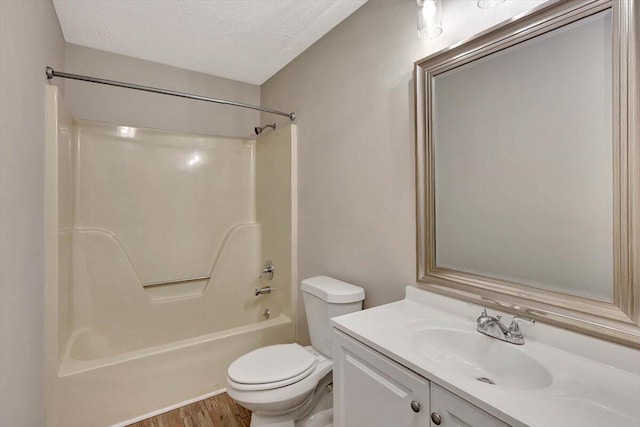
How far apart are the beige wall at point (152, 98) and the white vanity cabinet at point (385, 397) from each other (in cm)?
228

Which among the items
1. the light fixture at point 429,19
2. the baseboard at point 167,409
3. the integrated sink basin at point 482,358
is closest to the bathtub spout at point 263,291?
the baseboard at point 167,409

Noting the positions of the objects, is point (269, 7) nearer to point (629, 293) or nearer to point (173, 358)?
point (629, 293)

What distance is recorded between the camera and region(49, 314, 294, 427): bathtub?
1.74 meters

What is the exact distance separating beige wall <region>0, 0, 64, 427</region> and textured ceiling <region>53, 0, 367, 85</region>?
392 mm

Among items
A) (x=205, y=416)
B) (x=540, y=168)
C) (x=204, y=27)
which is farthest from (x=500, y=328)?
(x=204, y=27)

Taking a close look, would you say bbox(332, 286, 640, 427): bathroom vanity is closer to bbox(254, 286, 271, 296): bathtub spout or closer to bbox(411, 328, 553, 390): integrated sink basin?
bbox(411, 328, 553, 390): integrated sink basin

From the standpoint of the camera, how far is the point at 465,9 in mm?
1289

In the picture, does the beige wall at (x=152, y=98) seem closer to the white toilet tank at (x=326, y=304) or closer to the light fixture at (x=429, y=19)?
the white toilet tank at (x=326, y=304)

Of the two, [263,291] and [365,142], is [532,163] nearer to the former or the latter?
[365,142]

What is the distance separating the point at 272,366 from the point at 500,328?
107 cm

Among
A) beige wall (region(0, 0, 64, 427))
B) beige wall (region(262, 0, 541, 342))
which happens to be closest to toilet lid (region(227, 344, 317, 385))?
beige wall (region(262, 0, 541, 342))

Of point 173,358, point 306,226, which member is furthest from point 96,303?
point 306,226

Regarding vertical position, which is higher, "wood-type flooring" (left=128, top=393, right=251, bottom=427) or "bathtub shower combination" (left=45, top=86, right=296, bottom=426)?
"bathtub shower combination" (left=45, top=86, right=296, bottom=426)

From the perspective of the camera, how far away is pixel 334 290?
68.9 inches
